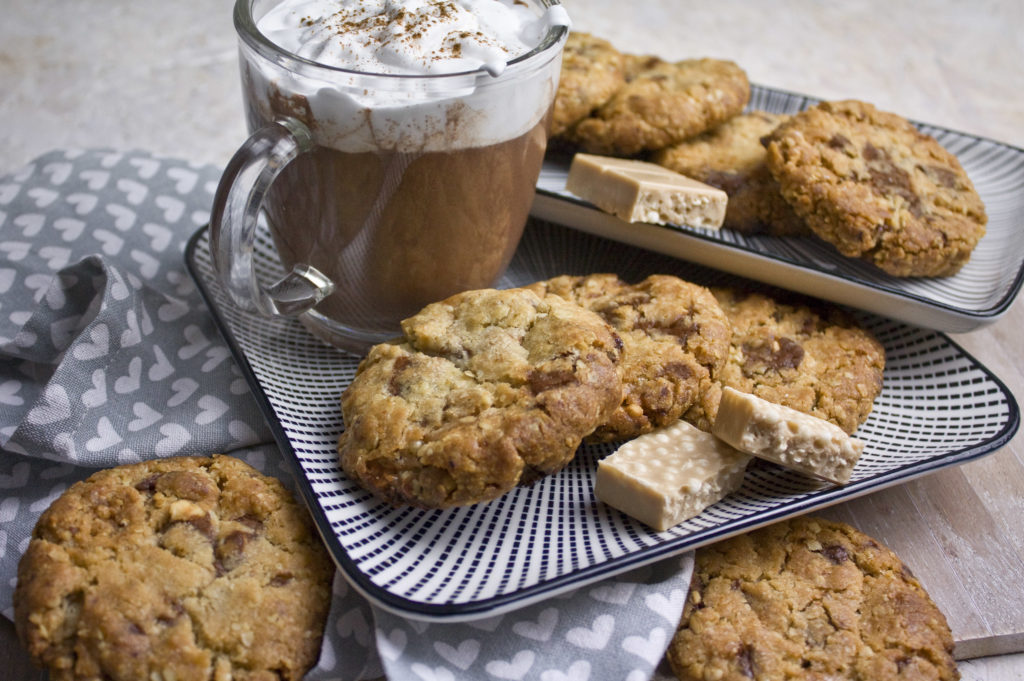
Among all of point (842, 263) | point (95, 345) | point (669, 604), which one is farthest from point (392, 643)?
point (842, 263)

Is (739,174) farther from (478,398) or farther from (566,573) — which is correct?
(566,573)

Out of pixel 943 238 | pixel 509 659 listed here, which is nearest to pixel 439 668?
pixel 509 659

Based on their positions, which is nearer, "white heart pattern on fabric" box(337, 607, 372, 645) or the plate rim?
the plate rim

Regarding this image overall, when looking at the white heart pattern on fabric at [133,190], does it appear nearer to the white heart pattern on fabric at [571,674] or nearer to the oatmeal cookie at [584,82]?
the oatmeal cookie at [584,82]

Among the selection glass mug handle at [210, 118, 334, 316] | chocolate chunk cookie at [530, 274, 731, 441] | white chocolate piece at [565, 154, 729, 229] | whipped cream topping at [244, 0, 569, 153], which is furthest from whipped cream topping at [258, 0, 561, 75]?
chocolate chunk cookie at [530, 274, 731, 441]

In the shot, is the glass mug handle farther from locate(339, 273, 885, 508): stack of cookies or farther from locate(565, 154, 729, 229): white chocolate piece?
locate(565, 154, 729, 229): white chocolate piece

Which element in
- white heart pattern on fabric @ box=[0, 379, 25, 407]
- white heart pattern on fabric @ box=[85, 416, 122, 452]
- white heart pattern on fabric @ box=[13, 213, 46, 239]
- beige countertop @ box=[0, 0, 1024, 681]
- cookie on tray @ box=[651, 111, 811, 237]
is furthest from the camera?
beige countertop @ box=[0, 0, 1024, 681]

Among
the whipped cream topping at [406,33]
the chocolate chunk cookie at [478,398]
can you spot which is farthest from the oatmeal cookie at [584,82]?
the chocolate chunk cookie at [478,398]

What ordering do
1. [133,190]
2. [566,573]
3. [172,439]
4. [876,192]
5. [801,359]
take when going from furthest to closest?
1. [133,190]
2. [876,192]
3. [801,359]
4. [172,439]
5. [566,573]
